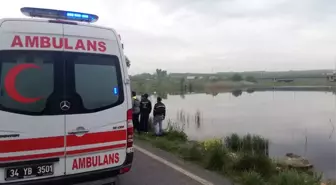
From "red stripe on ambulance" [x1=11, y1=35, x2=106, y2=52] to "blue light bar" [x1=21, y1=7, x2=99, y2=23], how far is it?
0.36 metres

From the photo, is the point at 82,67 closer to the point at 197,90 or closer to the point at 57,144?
the point at 57,144

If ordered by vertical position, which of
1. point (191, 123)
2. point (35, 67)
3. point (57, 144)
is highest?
point (35, 67)

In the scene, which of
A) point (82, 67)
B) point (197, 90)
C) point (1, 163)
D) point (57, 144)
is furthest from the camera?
point (197, 90)

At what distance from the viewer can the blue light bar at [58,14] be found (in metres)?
4.32

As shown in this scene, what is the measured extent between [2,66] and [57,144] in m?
1.11

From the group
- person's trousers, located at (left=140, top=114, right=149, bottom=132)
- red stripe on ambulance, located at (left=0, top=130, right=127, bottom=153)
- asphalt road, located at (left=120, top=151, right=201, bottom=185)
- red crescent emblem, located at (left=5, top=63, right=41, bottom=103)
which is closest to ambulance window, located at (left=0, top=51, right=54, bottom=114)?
red crescent emblem, located at (left=5, top=63, right=41, bottom=103)

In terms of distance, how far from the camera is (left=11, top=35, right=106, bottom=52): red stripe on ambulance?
13.1ft

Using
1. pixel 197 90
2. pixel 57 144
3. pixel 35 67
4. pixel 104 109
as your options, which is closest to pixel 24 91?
pixel 35 67

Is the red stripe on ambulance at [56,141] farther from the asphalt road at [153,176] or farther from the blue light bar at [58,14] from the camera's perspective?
the asphalt road at [153,176]

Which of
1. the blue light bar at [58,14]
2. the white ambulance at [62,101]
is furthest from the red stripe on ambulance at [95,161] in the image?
the blue light bar at [58,14]

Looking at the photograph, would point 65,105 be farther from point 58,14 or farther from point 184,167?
point 184,167

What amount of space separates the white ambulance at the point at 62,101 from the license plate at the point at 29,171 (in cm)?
1

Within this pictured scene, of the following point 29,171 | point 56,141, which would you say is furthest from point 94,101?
point 29,171

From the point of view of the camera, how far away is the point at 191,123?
23266mm
